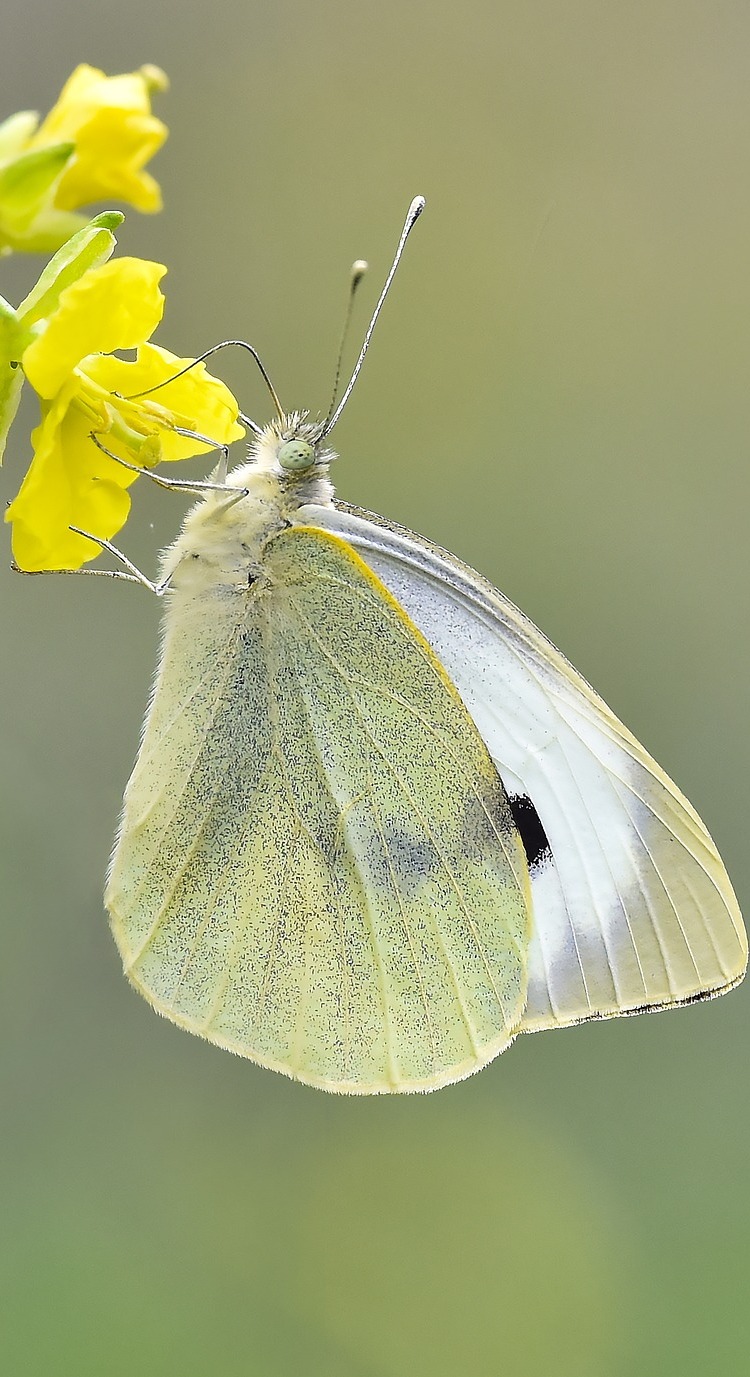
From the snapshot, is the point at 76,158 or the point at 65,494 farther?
the point at 65,494

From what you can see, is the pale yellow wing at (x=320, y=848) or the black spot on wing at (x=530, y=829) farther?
the black spot on wing at (x=530, y=829)

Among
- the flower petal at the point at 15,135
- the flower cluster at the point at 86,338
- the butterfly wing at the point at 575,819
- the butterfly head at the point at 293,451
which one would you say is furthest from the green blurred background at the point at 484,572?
the flower petal at the point at 15,135

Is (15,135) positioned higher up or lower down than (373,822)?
higher up

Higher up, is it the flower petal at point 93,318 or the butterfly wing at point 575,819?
the flower petal at point 93,318

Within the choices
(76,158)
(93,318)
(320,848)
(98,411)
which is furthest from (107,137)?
(320,848)

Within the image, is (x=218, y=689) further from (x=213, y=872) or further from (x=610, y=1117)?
(x=610, y=1117)

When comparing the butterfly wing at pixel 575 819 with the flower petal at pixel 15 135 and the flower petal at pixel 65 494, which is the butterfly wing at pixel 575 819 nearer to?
the flower petal at pixel 65 494

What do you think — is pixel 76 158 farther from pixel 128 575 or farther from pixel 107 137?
pixel 128 575

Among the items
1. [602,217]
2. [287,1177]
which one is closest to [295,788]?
[287,1177]
